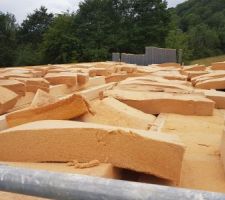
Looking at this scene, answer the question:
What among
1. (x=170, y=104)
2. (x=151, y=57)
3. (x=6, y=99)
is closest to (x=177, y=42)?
(x=151, y=57)

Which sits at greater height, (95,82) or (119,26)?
(119,26)

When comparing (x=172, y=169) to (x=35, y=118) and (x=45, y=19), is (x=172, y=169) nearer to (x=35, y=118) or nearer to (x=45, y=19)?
(x=35, y=118)

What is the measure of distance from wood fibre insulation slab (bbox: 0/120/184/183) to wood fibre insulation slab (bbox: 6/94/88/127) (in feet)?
1.56

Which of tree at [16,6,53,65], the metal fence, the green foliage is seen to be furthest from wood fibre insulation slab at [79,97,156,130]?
the green foliage

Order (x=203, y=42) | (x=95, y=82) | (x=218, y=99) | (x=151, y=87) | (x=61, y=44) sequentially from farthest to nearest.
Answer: (x=203, y=42)
(x=61, y=44)
(x=95, y=82)
(x=151, y=87)
(x=218, y=99)

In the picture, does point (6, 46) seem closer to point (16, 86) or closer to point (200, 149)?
point (16, 86)

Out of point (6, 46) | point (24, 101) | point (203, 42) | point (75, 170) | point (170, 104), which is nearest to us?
point (75, 170)

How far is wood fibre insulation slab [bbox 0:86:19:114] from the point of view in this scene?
3.34m

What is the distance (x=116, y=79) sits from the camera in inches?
238

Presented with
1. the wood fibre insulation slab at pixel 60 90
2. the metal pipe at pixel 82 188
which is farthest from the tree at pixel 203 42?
the metal pipe at pixel 82 188

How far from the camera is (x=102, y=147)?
5.81ft

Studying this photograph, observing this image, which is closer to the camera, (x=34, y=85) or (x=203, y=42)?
(x=34, y=85)

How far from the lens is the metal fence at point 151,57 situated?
17422 mm

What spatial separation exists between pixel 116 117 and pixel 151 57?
15.0m
